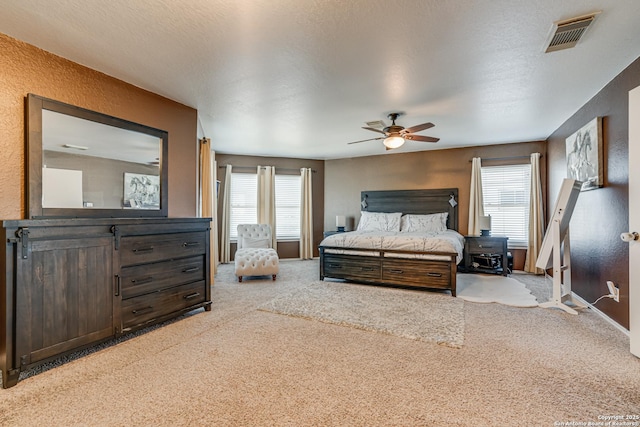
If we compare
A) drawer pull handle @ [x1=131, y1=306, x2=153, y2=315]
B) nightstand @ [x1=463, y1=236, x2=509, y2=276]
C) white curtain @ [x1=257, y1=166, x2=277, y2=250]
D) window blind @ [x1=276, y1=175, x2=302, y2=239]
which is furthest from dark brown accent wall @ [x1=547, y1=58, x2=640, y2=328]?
white curtain @ [x1=257, y1=166, x2=277, y2=250]

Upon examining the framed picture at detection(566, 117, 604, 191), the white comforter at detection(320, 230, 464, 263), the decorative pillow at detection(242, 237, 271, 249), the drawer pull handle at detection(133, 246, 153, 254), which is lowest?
the decorative pillow at detection(242, 237, 271, 249)

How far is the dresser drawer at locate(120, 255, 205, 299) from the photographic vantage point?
2.64 meters

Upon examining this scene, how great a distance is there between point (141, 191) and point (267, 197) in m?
3.81

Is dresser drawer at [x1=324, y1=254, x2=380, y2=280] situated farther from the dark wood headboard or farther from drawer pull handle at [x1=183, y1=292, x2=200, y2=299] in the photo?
the dark wood headboard

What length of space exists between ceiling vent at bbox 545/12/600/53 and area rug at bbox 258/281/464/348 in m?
2.60

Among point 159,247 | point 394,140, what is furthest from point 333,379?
point 394,140

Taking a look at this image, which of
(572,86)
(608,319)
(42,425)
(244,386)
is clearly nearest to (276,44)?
(244,386)

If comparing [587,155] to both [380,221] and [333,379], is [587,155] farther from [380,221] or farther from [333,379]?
[333,379]

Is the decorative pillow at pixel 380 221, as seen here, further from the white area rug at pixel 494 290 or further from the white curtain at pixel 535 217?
the white curtain at pixel 535 217

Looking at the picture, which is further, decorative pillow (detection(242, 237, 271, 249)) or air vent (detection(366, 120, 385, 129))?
decorative pillow (detection(242, 237, 271, 249))

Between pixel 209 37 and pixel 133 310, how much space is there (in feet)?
8.05

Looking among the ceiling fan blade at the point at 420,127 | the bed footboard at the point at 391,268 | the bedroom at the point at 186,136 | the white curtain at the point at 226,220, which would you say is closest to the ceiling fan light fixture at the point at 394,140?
the ceiling fan blade at the point at 420,127

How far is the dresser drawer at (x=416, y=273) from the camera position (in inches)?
163

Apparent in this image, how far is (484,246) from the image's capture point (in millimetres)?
5492
